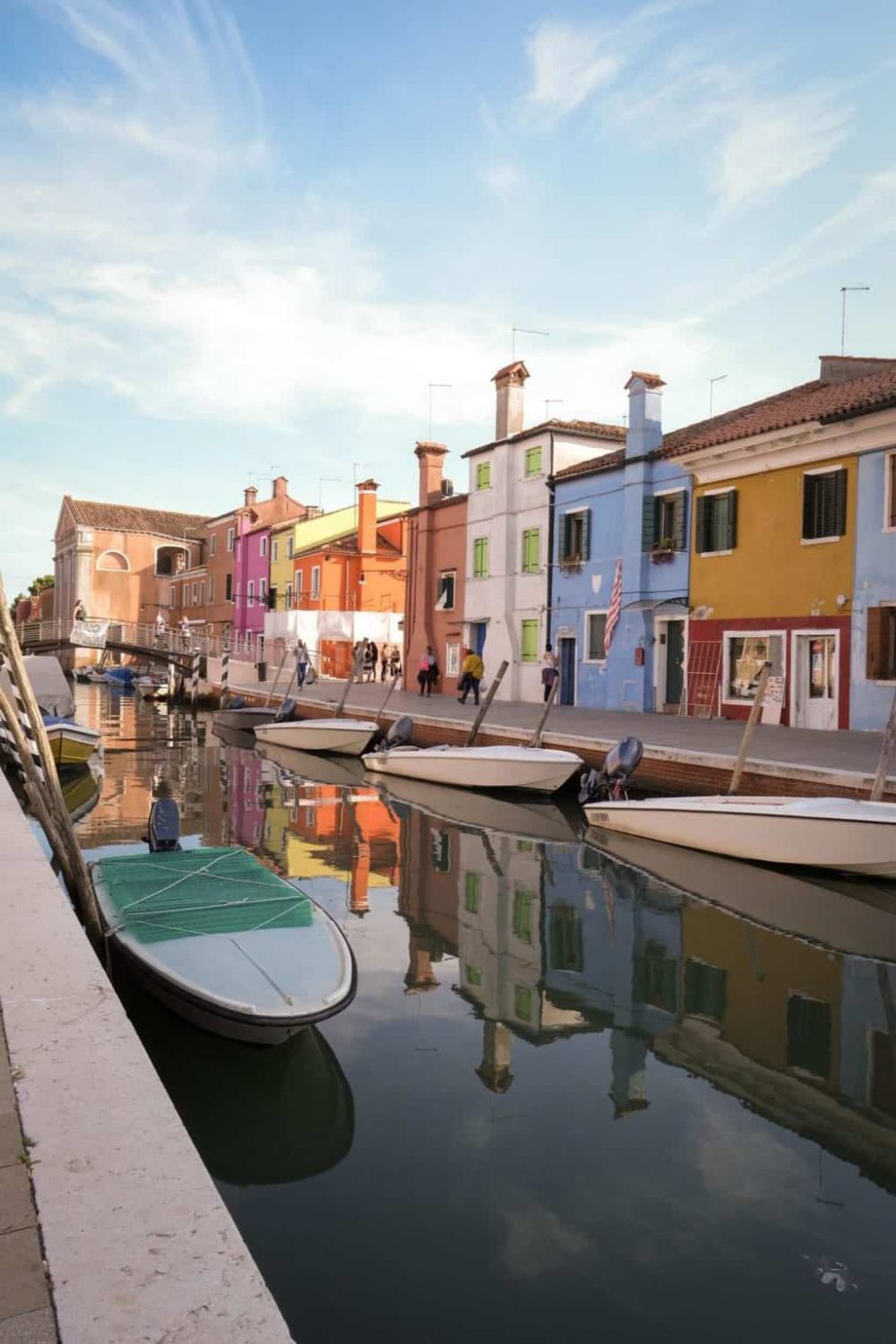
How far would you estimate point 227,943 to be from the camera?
650 cm

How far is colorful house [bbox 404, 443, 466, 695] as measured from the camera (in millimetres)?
33188

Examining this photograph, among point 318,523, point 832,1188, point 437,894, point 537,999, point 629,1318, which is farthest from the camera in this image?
point 318,523

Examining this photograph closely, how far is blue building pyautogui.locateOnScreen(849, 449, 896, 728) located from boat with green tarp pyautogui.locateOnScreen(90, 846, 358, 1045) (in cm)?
1355

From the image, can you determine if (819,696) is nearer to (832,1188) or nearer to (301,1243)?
(832,1188)

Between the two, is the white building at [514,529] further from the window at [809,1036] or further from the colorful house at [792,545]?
the window at [809,1036]

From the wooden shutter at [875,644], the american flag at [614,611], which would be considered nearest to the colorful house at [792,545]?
the wooden shutter at [875,644]

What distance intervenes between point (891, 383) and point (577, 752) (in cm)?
913

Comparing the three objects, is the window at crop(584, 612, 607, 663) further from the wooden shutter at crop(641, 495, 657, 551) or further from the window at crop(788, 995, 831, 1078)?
the window at crop(788, 995, 831, 1078)

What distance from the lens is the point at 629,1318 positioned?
379 cm

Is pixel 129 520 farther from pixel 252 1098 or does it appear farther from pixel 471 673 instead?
pixel 252 1098

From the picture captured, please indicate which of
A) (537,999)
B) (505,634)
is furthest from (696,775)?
(505,634)

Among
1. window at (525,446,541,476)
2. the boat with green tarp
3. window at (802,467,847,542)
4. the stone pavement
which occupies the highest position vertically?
window at (525,446,541,476)

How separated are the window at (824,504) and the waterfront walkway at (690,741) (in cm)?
380

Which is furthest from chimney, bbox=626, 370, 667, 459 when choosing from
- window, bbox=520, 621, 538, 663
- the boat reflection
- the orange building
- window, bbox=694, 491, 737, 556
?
the boat reflection
